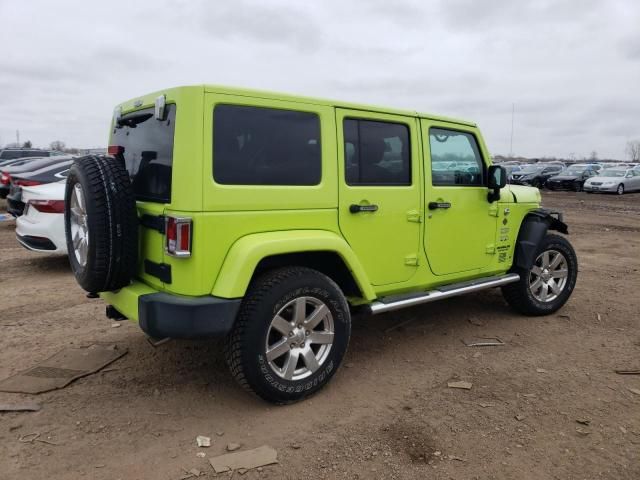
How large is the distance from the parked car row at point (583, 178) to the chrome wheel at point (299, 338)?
21616 millimetres

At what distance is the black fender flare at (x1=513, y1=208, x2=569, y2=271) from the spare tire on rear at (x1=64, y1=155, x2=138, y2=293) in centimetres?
353

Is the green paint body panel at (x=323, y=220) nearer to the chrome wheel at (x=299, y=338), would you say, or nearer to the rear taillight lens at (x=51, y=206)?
the chrome wheel at (x=299, y=338)

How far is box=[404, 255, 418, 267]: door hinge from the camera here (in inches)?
153

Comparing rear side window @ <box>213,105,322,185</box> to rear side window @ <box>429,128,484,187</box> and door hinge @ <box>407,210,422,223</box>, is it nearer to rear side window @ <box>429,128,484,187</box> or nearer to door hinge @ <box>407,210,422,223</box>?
door hinge @ <box>407,210,422,223</box>

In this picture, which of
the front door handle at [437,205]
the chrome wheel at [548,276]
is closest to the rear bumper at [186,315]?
the front door handle at [437,205]

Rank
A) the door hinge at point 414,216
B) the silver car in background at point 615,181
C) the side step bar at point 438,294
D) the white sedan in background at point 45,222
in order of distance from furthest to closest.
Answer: the silver car in background at point 615,181 < the white sedan in background at point 45,222 < the door hinge at point 414,216 < the side step bar at point 438,294

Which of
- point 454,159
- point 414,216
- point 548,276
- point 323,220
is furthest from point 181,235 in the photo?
Result: point 548,276

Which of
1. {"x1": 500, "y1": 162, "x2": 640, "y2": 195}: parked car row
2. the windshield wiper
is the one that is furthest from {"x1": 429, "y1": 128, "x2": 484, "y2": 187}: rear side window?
{"x1": 500, "y1": 162, "x2": 640, "y2": 195}: parked car row

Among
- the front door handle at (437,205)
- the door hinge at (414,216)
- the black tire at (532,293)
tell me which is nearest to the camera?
the door hinge at (414,216)

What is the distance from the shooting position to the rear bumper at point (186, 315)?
9.25ft

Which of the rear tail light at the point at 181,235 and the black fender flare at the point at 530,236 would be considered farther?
the black fender flare at the point at 530,236

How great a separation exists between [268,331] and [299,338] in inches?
10.9

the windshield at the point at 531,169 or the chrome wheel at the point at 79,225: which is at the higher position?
the windshield at the point at 531,169

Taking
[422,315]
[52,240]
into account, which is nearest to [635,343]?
[422,315]
